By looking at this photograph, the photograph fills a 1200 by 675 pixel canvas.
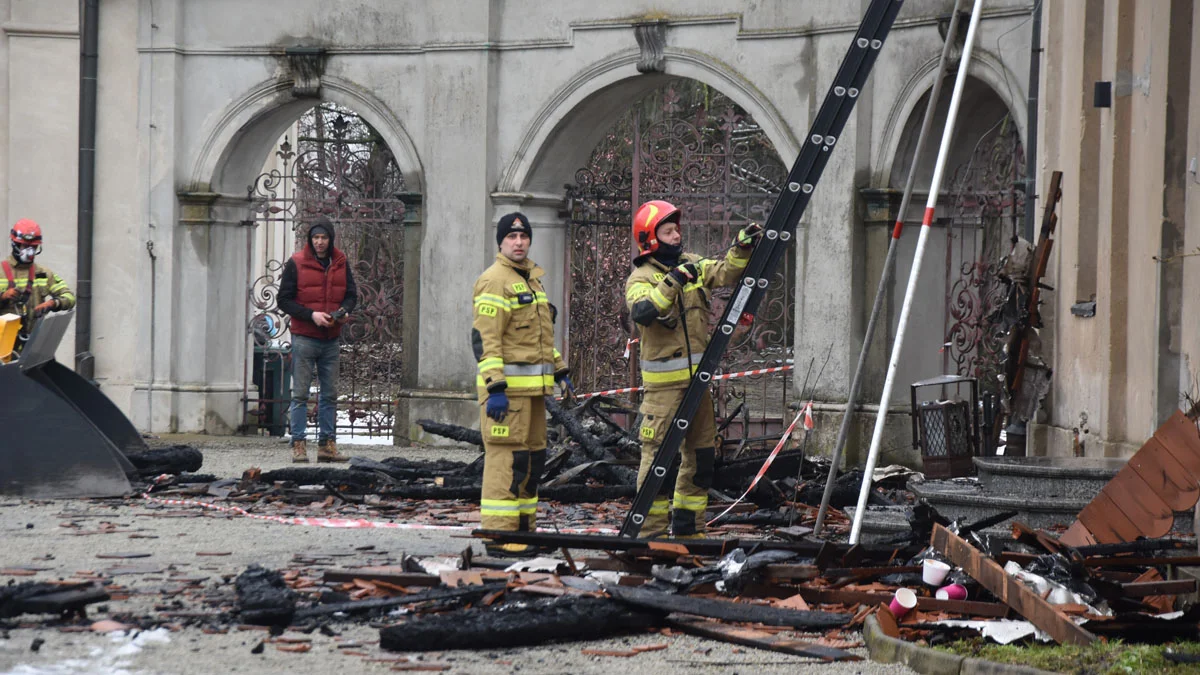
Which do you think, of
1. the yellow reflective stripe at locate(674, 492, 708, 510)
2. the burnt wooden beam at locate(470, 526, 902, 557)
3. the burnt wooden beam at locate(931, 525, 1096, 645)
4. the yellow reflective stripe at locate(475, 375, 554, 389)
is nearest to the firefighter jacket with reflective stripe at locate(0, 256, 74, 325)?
the yellow reflective stripe at locate(475, 375, 554, 389)

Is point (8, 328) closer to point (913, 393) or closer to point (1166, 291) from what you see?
point (913, 393)

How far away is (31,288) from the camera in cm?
1484

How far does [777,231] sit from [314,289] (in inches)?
263

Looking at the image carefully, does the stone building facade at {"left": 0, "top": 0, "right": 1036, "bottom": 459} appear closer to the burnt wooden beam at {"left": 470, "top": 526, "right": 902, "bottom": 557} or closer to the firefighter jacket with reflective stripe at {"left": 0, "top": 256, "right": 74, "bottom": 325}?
the firefighter jacket with reflective stripe at {"left": 0, "top": 256, "right": 74, "bottom": 325}

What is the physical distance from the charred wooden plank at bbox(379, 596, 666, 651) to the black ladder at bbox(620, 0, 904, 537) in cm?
185

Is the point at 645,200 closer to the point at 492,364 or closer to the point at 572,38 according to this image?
the point at 572,38

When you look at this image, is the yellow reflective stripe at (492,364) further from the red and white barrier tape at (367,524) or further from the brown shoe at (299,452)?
the brown shoe at (299,452)

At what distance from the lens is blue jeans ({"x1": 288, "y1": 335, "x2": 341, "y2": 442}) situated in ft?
48.1

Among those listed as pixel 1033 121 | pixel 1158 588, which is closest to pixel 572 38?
pixel 1033 121

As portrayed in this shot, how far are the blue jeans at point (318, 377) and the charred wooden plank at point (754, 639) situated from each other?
7.94 metres

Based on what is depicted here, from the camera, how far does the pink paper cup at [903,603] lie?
6789mm

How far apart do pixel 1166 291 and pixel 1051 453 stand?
273 cm

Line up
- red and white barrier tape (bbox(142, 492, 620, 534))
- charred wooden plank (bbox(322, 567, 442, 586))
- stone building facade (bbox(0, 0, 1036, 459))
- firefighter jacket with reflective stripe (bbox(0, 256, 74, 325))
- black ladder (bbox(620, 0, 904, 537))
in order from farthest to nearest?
stone building facade (bbox(0, 0, 1036, 459)) < firefighter jacket with reflective stripe (bbox(0, 256, 74, 325)) < red and white barrier tape (bbox(142, 492, 620, 534)) < black ladder (bbox(620, 0, 904, 537)) < charred wooden plank (bbox(322, 567, 442, 586))

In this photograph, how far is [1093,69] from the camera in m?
11.3
